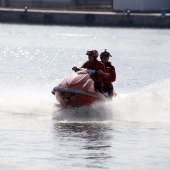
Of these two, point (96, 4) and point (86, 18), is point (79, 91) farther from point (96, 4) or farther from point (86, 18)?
point (96, 4)

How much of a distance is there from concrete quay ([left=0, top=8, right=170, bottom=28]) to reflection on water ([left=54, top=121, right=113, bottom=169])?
60.7 meters

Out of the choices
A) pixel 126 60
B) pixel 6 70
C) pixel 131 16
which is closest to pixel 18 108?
pixel 6 70

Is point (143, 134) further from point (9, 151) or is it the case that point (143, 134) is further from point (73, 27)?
point (73, 27)

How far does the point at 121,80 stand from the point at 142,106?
13283 millimetres

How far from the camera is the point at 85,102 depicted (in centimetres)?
2291

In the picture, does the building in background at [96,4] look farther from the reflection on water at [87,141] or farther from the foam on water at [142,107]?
the reflection on water at [87,141]

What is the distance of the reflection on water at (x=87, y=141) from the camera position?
58.3 feet

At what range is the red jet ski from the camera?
22.7 metres

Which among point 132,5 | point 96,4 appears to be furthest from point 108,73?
point 96,4

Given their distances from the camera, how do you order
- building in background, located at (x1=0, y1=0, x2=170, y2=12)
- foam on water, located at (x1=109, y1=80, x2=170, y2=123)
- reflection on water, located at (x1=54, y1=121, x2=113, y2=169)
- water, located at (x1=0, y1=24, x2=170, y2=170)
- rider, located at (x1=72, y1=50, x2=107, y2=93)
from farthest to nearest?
1. building in background, located at (x1=0, y1=0, x2=170, y2=12)
2. foam on water, located at (x1=109, y1=80, x2=170, y2=123)
3. rider, located at (x1=72, y1=50, x2=107, y2=93)
4. reflection on water, located at (x1=54, y1=121, x2=113, y2=169)
5. water, located at (x1=0, y1=24, x2=170, y2=170)

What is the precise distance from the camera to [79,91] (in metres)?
22.6

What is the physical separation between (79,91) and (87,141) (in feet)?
9.34

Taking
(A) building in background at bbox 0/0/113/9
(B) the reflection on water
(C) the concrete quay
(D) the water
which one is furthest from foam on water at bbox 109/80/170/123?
(A) building in background at bbox 0/0/113/9

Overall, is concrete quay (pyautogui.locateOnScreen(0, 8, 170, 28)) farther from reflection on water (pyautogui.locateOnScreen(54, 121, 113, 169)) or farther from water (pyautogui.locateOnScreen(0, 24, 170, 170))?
reflection on water (pyautogui.locateOnScreen(54, 121, 113, 169))
